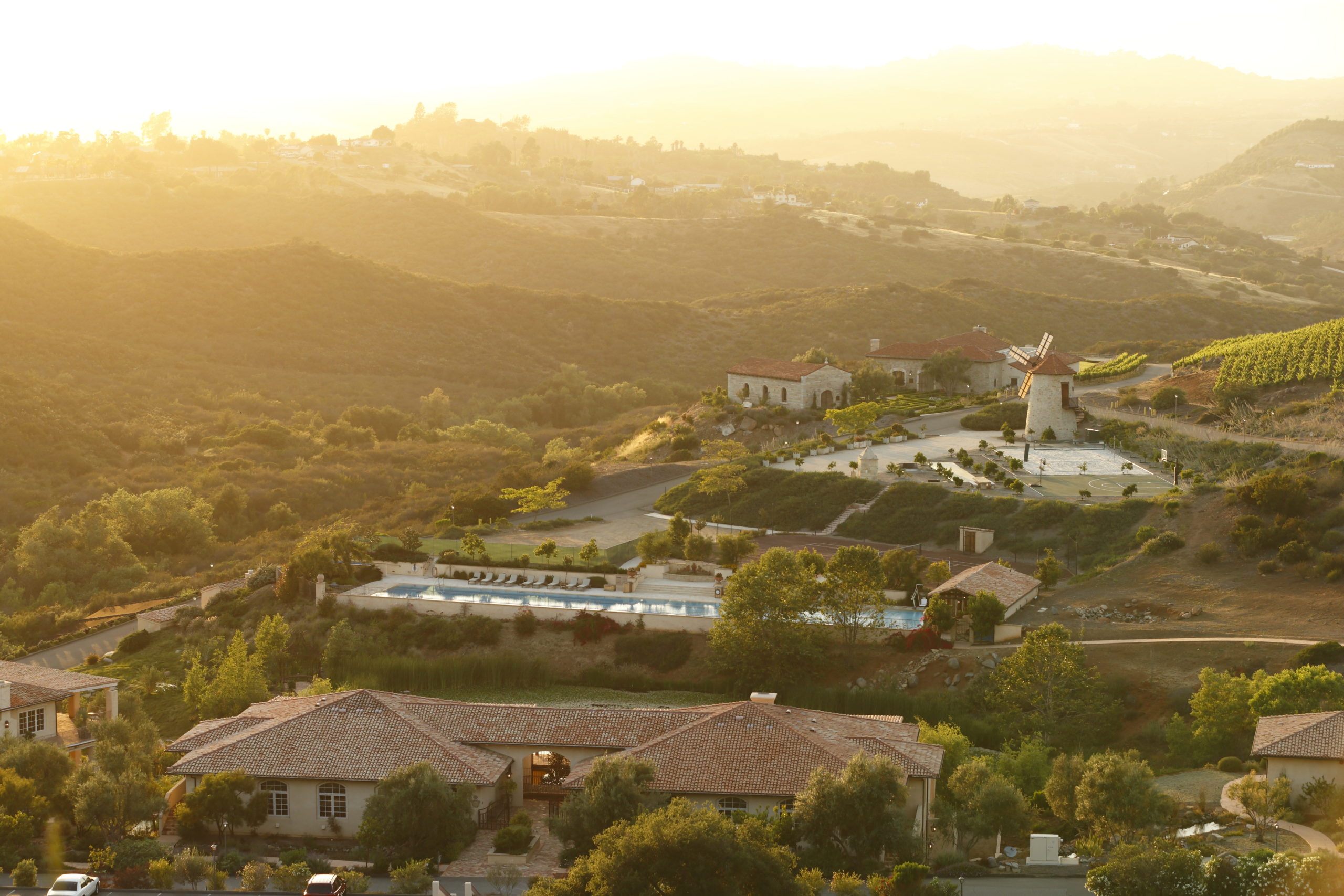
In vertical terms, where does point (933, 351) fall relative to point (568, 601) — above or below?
above

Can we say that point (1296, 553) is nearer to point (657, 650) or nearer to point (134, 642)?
point (657, 650)

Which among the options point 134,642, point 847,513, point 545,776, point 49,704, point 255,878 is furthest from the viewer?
point 847,513

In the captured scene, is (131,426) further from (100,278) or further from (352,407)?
(100,278)

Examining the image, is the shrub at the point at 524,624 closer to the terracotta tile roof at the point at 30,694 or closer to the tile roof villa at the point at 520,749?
the tile roof villa at the point at 520,749

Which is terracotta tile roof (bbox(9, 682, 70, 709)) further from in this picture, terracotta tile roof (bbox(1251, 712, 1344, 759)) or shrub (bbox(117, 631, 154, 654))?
terracotta tile roof (bbox(1251, 712, 1344, 759))

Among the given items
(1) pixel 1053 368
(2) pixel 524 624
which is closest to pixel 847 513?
(1) pixel 1053 368

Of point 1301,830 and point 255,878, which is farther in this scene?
point 1301,830

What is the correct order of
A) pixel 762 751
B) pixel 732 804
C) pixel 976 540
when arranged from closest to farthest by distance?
pixel 732 804
pixel 762 751
pixel 976 540
